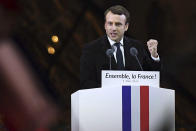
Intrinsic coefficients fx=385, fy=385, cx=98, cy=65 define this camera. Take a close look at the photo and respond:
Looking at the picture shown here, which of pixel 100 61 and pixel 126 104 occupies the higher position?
pixel 100 61

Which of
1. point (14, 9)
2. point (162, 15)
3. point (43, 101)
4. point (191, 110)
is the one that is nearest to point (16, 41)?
point (14, 9)

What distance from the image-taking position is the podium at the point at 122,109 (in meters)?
2.92

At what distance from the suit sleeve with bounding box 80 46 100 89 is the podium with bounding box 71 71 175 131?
0.61 m

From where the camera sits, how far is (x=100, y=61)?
3.95 m

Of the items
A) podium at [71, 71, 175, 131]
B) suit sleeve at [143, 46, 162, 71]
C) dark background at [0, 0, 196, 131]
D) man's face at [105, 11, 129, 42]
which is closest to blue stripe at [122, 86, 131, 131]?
podium at [71, 71, 175, 131]

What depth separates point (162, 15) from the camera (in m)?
4.80

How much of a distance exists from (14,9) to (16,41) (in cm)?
38

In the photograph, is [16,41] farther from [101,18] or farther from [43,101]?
[101,18]

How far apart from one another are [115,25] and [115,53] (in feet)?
0.93

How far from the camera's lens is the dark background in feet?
15.0

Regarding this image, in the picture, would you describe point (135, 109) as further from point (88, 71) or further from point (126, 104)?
point (88, 71)

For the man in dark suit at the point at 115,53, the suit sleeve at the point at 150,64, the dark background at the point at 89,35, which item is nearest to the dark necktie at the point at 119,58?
the man in dark suit at the point at 115,53

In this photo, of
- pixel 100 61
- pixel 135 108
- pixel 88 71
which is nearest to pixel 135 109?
pixel 135 108

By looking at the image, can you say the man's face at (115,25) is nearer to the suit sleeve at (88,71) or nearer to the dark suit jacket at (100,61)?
the dark suit jacket at (100,61)
